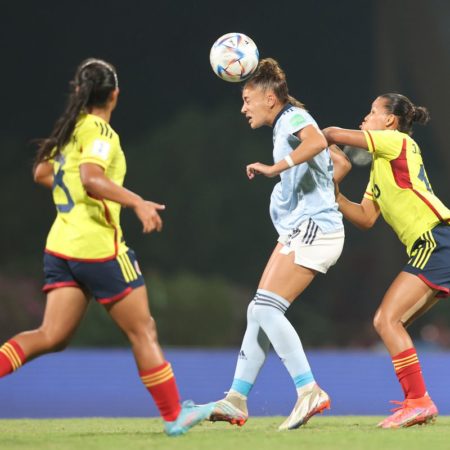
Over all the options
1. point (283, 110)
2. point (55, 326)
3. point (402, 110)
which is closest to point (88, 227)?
point (55, 326)

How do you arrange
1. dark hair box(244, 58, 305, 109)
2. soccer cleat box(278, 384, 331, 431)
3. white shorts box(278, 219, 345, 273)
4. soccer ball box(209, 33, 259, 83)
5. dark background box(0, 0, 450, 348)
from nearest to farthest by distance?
soccer cleat box(278, 384, 331, 431), white shorts box(278, 219, 345, 273), dark hair box(244, 58, 305, 109), soccer ball box(209, 33, 259, 83), dark background box(0, 0, 450, 348)

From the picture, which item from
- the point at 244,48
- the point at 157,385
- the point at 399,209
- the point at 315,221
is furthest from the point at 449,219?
the point at 157,385

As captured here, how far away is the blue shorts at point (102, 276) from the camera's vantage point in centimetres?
436

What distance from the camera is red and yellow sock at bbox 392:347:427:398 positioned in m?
5.21

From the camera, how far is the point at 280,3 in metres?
19.3

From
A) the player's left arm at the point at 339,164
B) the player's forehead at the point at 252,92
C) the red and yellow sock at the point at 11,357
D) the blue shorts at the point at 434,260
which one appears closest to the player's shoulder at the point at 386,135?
the player's left arm at the point at 339,164

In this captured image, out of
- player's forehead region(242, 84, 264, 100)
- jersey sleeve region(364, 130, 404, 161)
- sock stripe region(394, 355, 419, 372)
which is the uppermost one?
player's forehead region(242, 84, 264, 100)

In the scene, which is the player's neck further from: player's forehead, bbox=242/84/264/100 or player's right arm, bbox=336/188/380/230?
player's right arm, bbox=336/188/380/230

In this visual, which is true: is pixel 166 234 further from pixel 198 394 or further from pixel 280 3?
pixel 198 394

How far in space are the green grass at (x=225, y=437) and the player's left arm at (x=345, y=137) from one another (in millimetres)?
1446

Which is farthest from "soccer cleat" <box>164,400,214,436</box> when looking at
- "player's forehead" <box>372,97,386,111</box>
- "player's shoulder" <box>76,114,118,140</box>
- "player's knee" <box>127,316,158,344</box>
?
"player's forehead" <box>372,97,386,111</box>

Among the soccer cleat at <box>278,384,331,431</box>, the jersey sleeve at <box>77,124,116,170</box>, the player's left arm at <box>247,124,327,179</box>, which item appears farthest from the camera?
the soccer cleat at <box>278,384,331,431</box>

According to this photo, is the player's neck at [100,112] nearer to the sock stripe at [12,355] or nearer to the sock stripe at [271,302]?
the sock stripe at [12,355]

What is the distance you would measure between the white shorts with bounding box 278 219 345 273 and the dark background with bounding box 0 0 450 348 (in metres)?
8.49
